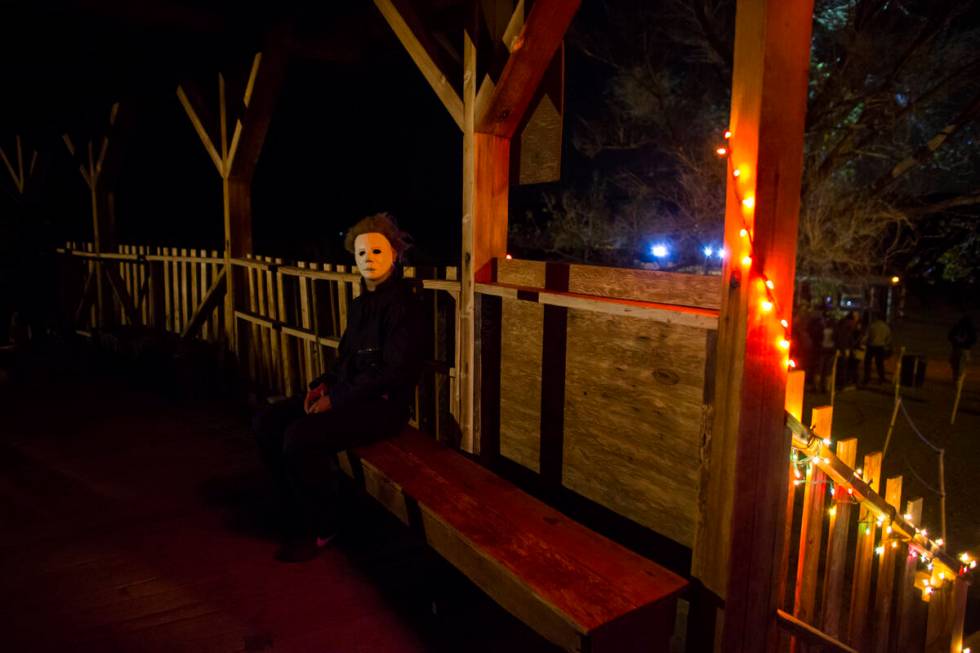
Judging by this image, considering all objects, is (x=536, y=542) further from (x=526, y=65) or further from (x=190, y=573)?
(x=526, y=65)

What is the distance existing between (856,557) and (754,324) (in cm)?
177

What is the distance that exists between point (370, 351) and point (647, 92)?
1118cm

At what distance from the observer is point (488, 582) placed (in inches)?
98.1

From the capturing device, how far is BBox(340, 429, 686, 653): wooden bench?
7.04 ft

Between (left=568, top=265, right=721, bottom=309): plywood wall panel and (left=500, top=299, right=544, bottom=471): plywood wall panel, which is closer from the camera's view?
(left=568, top=265, right=721, bottom=309): plywood wall panel

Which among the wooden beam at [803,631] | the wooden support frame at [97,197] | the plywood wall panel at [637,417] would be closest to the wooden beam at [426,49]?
the plywood wall panel at [637,417]

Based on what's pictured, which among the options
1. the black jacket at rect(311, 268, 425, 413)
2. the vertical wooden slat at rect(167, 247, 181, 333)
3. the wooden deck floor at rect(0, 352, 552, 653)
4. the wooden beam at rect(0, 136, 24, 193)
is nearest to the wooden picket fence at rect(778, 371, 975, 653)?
the wooden deck floor at rect(0, 352, 552, 653)

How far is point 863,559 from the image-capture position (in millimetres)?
3229

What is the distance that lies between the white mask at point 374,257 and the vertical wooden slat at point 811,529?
2.30 meters

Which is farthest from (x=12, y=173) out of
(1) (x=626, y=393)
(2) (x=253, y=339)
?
(1) (x=626, y=393)

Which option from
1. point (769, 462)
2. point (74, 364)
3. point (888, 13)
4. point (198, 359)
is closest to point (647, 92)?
point (888, 13)

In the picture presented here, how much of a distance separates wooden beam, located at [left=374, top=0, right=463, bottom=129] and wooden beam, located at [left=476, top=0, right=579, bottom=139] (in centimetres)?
29

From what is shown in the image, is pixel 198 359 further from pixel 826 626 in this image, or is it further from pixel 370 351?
pixel 826 626

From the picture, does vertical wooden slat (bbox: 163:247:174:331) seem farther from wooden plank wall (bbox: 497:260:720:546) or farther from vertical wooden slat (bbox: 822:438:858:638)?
vertical wooden slat (bbox: 822:438:858:638)
